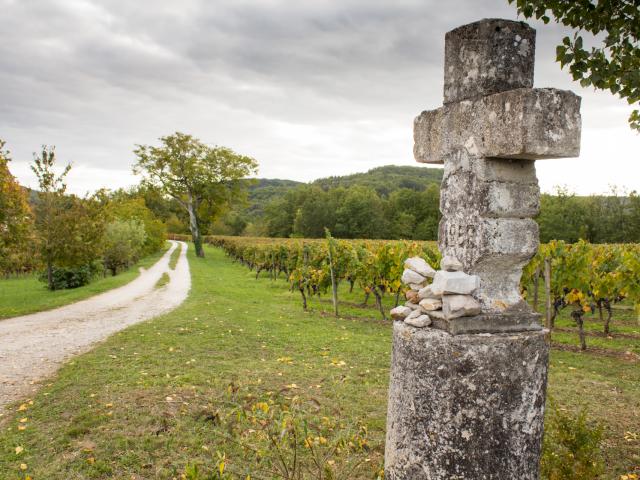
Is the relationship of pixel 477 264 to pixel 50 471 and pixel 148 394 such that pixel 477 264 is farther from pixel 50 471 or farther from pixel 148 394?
pixel 148 394

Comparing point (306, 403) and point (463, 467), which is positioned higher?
point (463, 467)

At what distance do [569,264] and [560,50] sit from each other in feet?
28.4

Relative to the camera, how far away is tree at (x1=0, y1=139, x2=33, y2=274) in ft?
49.3

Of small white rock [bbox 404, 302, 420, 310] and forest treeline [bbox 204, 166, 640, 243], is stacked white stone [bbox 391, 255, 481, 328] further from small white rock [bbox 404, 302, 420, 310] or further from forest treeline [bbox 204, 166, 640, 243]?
forest treeline [bbox 204, 166, 640, 243]

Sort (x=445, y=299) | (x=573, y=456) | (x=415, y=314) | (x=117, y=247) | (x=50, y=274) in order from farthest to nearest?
(x=117, y=247) → (x=50, y=274) → (x=573, y=456) → (x=415, y=314) → (x=445, y=299)

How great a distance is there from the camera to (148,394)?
677 cm

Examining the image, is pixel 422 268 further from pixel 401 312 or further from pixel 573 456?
pixel 573 456

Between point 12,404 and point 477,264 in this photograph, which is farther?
point 12,404

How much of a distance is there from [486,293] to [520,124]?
0.97m

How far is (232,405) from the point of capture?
6.47m

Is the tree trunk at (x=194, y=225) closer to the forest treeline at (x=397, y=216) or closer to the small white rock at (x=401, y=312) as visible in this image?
the forest treeline at (x=397, y=216)

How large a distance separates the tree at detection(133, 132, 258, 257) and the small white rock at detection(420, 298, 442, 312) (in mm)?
42272

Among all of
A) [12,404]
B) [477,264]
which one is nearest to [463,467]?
[477,264]

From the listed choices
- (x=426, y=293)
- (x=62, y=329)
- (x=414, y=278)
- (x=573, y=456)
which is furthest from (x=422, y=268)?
(x=62, y=329)
